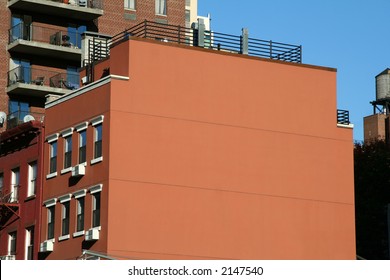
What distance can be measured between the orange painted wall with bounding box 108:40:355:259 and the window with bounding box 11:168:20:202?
9552 mm

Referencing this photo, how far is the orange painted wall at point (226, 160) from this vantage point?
162ft

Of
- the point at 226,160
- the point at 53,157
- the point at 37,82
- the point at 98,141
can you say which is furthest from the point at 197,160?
the point at 37,82

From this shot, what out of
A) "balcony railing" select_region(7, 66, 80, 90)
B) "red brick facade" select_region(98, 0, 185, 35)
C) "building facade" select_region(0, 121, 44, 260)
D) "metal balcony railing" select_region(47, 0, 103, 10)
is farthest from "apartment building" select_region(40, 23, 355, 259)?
"red brick facade" select_region(98, 0, 185, 35)

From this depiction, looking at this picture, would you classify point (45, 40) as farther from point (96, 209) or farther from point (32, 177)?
point (96, 209)

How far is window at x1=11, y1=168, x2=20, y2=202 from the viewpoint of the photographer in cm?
5678

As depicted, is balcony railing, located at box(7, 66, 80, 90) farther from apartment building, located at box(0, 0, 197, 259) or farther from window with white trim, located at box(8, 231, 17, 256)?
window with white trim, located at box(8, 231, 17, 256)

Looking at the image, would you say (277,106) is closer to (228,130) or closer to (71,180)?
(228,130)

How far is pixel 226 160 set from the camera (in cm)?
5159

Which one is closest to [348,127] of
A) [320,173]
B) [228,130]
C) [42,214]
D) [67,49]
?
[320,173]

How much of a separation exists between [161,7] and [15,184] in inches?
1094

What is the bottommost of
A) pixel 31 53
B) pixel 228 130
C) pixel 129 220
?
pixel 129 220

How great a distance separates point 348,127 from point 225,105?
6661 millimetres

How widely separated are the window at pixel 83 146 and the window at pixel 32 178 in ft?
14.7

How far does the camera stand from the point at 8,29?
7581 cm
